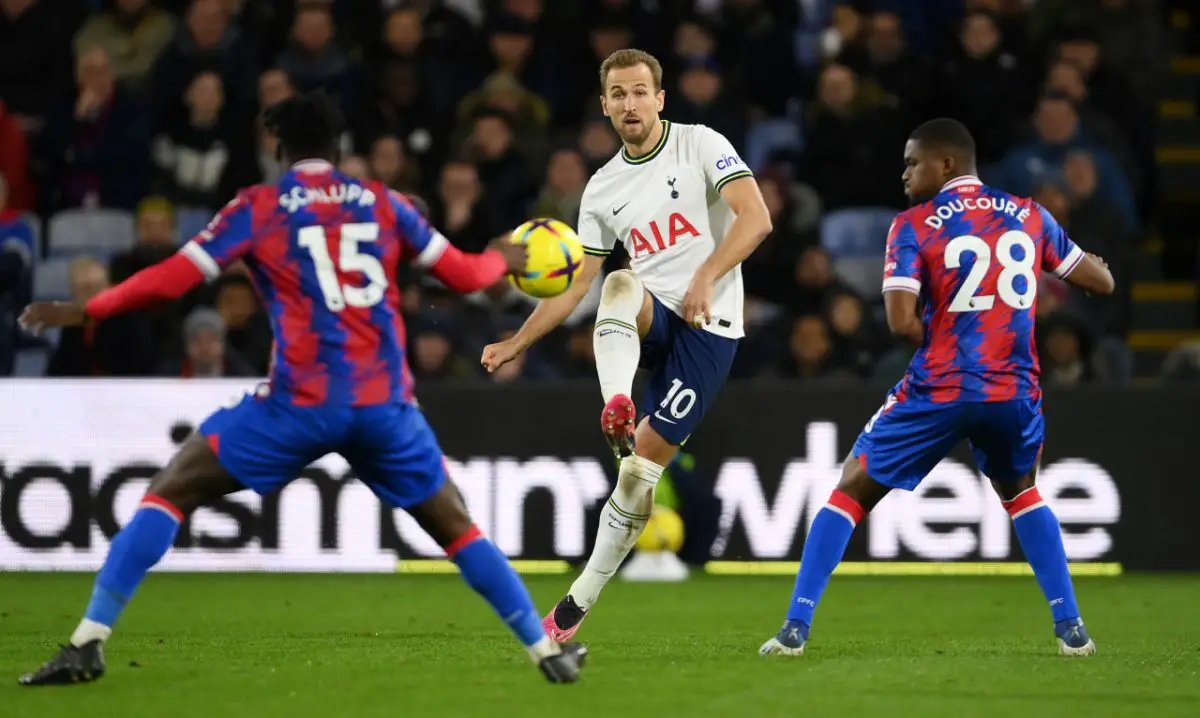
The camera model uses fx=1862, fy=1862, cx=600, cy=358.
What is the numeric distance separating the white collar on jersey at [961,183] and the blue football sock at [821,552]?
1.37 meters

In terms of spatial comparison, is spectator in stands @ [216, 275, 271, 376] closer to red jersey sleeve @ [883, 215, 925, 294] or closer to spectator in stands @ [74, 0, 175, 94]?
spectator in stands @ [74, 0, 175, 94]

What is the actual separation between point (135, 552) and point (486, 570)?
1216mm

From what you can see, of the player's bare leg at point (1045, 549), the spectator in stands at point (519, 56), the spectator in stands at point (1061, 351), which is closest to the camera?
the player's bare leg at point (1045, 549)

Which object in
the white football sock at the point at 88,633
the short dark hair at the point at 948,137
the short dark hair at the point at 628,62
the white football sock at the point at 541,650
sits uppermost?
the short dark hair at the point at 628,62

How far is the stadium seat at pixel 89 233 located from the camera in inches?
593

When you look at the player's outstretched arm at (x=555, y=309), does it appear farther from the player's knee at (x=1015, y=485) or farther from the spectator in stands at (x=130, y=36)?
the spectator in stands at (x=130, y=36)

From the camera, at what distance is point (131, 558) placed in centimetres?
644

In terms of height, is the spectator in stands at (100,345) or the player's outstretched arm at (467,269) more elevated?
the player's outstretched arm at (467,269)

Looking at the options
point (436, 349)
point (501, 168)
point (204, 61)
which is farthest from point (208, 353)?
point (204, 61)

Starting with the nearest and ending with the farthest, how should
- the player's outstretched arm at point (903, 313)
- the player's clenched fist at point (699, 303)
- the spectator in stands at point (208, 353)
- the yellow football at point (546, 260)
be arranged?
1. the yellow football at point (546, 260)
2. the player's clenched fist at point (699, 303)
3. the player's outstretched arm at point (903, 313)
4. the spectator in stands at point (208, 353)

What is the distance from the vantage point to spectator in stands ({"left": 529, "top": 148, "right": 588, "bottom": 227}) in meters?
14.6

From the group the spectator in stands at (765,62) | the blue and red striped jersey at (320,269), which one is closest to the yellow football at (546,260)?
the blue and red striped jersey at (320,269)

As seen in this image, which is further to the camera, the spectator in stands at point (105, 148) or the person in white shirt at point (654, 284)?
the spectator in stands at point (105, 148)

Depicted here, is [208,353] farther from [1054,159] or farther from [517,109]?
[1054,159]
